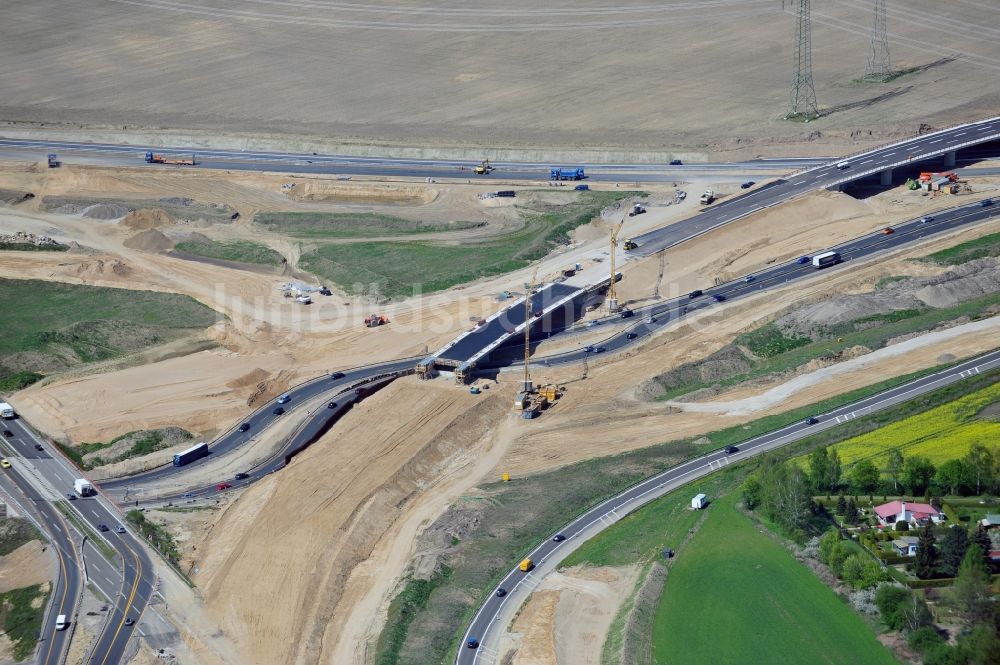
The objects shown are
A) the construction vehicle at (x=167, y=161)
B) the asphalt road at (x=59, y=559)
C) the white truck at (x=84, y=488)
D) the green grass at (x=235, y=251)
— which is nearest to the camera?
the asphalt road at (x=59, y=559)

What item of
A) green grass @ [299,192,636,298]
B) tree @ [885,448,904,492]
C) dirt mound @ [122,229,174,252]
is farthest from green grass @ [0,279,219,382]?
tree @ [885,448,904,492]

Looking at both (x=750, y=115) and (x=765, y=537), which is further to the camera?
Result: (x=750, y=115)

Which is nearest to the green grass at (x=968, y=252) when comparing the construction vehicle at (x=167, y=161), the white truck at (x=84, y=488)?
the white truck at (x=84, y=488)

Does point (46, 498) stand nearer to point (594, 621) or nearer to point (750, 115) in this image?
point (594, 621)

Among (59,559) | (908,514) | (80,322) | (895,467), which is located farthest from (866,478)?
(80,322)

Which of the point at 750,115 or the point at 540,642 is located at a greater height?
the point at 750,115

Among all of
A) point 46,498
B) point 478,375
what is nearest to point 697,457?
point 478,375

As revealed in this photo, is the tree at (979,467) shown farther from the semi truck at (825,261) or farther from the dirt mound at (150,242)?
the dirt mound at (150,242)
